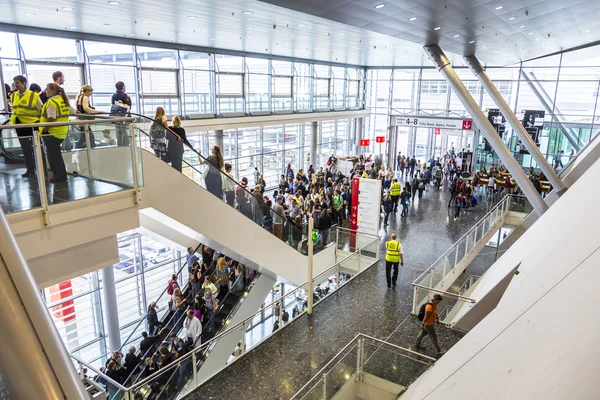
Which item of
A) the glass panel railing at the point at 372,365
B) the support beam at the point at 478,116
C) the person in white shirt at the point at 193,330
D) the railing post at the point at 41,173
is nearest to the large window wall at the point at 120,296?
the person in white shirt at the point at 193,330

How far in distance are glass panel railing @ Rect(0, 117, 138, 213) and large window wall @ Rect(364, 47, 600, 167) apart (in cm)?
2107

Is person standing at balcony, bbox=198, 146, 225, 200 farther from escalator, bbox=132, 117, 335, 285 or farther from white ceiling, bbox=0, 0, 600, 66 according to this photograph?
white ceiling, bbox=0, 0, 600, 66

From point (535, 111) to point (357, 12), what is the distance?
18.6 m

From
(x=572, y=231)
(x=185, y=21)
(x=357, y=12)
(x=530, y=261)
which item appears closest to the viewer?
(x=572, y=231)

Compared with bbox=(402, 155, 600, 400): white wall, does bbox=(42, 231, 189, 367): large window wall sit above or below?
below

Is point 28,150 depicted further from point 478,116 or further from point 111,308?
point 478,116

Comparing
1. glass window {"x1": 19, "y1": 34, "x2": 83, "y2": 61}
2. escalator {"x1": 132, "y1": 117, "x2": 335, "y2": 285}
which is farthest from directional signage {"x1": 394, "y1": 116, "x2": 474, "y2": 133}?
glass window {"x1": 19, "y1": 34, "x2": 83, "y2": 61}

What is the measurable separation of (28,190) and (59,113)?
1301 mm

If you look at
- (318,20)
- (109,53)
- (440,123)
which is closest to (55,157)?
(318,20)

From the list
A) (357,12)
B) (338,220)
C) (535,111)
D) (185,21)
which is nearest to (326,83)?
(535,111)

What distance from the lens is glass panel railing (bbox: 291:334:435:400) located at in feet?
21.4

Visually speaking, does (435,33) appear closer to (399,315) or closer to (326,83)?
(399,315)

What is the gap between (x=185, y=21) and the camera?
35.9 feet

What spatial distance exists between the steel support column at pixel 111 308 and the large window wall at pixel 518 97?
20108 mm
